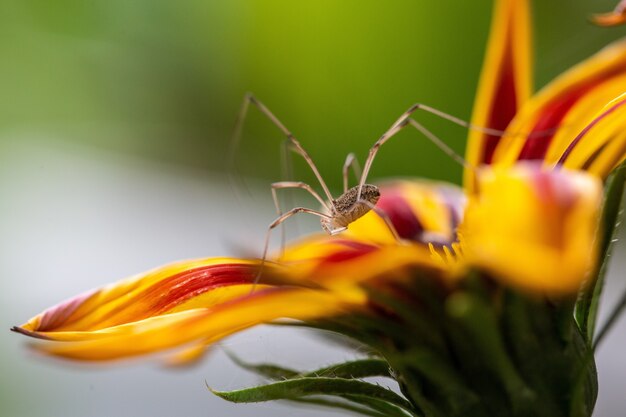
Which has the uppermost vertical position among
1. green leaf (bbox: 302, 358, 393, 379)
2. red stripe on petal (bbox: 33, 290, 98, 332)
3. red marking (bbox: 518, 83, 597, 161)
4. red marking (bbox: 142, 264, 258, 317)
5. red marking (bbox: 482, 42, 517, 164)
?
red marking (bbox: 482, 42, 517, 164)

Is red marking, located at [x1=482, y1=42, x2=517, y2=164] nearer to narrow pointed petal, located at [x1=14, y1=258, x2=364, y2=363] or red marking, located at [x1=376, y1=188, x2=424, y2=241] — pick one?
red marking, located at [x1=376, y1=188, x2=424, y2=241]

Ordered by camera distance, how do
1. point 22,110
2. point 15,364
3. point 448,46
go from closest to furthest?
point 15,364
point 448,46
point 22,110

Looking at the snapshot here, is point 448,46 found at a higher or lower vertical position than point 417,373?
higher

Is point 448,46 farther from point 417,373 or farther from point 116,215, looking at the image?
point 417,373

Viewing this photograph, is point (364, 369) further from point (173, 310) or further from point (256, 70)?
point (256, 70)

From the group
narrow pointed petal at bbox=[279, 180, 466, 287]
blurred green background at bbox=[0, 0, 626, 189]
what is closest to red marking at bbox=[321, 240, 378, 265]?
narrow pointed petal at bbox=[279, 180, 466, 287]

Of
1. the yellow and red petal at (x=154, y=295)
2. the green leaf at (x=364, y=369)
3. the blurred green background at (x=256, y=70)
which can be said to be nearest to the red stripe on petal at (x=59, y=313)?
the yellow and red petal at (x=154, y=295)

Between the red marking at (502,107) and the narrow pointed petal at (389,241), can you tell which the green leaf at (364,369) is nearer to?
the narrow pointed petal at (389,241)

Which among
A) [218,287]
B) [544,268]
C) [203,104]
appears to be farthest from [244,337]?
[203,104]

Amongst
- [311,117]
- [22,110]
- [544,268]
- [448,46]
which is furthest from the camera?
[22,110]
